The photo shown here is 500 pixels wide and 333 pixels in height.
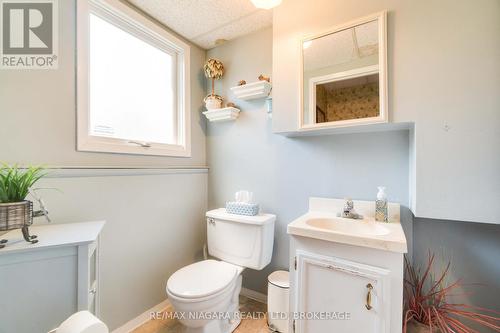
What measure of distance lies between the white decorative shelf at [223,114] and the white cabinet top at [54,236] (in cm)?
119

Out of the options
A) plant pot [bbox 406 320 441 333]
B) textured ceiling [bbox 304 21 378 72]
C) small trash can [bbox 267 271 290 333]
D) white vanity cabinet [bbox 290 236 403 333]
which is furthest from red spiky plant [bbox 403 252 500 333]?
textured ceiling [bbox 304 21 378 72]

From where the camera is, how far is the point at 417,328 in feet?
3.15

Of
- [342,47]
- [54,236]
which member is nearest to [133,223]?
[54,236]

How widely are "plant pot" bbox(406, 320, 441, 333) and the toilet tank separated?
854 mm

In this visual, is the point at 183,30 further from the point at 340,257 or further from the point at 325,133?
the point at 340,257

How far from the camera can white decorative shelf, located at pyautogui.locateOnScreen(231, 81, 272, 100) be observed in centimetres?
163

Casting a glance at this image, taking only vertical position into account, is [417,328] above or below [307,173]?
Answer: below

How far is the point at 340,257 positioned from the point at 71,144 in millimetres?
1615

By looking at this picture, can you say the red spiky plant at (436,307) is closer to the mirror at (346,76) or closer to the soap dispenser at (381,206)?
the soap dispenser at (381,206)

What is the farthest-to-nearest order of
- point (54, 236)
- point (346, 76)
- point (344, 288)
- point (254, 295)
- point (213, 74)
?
point (213, 74) → point (254, 295) → point (346, 76) → point (344, 288) → point (54, 236)

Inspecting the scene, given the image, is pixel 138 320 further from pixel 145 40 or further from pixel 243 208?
pixel 145 40

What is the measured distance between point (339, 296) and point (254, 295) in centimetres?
101

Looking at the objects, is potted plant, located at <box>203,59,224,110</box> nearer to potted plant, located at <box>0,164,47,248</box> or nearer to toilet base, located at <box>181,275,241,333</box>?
potted plant, located at <box>0,164,47,248</box>

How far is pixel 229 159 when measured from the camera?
1.96 m
